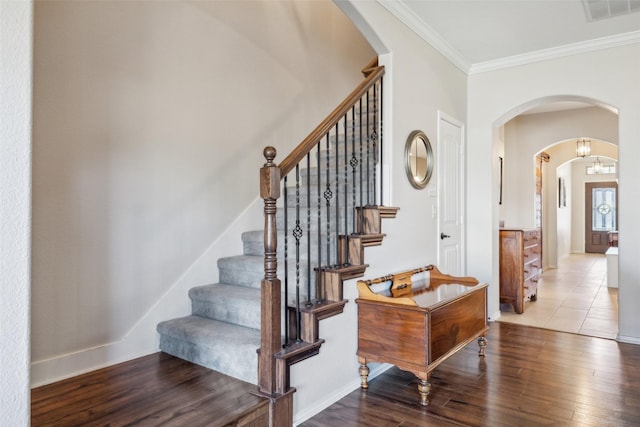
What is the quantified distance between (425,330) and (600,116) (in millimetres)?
6034

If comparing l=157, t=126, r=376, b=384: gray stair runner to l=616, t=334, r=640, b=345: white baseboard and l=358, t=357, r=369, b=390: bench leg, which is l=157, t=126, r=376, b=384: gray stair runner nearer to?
l=358, t=357, r=369, b=390: bench leg

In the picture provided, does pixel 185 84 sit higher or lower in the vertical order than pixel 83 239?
higher

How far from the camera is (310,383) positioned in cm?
244

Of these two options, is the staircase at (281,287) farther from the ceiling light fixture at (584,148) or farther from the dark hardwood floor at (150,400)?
the ceiling light fixture at (584,148)

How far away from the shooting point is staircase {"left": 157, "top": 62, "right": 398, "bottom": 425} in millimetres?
2189

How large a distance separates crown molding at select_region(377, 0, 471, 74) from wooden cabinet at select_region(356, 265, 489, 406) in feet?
7.03

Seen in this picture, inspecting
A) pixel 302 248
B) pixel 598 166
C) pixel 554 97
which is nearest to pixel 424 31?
pixel 554 97

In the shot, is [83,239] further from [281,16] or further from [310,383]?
[281,16]

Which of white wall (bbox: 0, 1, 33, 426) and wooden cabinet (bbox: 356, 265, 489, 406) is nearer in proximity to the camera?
white wall (bbox: 0, 1, 33, 426)

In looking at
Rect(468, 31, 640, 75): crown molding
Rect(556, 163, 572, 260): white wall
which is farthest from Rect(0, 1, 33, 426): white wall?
Rect(556, 163, 572, 260): white wall

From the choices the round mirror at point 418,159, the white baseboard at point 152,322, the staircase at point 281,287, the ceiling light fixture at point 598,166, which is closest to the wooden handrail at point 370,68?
the staircase at point 281,287

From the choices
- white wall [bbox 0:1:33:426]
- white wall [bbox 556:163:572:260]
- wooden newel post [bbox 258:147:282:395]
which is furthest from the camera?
white wall [bbox 556:163:572:260]

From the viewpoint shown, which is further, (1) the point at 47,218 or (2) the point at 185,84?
(2) the point at 185,84

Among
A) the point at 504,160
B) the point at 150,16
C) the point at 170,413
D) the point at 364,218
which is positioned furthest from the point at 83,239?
the point at 504,160
